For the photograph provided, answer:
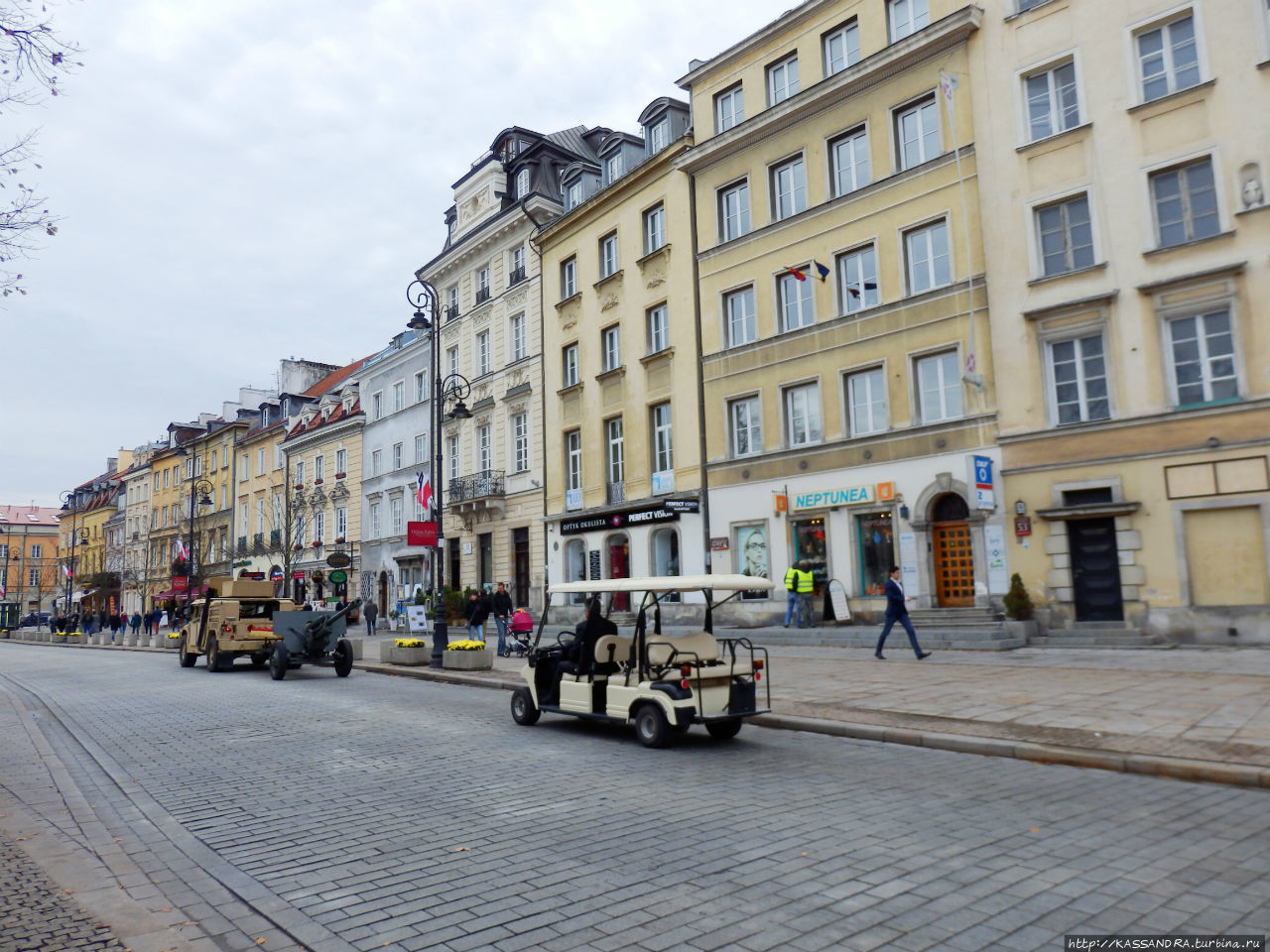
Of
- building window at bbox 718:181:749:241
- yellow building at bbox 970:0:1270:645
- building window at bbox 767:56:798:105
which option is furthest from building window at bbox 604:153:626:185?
yellow building at bbox 970:0:1270:645

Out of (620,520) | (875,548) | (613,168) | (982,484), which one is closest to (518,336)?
(613,168)

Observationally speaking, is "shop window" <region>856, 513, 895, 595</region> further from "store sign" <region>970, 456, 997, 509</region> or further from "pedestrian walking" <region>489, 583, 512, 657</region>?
"pedestrian walking" <region>489, 583, 512, 657</region>

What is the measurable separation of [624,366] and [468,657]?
551 inches

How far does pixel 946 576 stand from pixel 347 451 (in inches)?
1374

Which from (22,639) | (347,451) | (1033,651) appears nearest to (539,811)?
(1033,651)

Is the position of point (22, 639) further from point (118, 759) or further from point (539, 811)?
point (539, 811)

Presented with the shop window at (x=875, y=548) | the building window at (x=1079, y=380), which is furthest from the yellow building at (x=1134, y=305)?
the shop window at (x=875, y=548)

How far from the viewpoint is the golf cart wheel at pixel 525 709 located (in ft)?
35.9

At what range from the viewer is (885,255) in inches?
875

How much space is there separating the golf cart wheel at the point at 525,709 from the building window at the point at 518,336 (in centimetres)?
2551

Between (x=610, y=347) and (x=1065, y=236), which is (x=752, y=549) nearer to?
(x=610, y=347)

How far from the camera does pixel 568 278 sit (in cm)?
3384

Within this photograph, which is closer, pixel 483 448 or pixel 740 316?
pixel 740 316

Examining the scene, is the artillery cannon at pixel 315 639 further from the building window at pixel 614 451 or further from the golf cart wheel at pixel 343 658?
the building window at pixel 614 451
